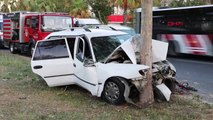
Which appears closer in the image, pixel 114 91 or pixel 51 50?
pixel 114 91

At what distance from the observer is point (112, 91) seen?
808 centimetres

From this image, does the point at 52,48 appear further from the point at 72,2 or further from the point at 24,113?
the point at 72,2

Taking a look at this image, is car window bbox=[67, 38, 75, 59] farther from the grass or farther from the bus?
the bus

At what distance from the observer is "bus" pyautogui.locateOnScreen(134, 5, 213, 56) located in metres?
18.0

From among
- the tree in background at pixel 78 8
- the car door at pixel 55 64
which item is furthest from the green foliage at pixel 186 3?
the car door at pixel 55 64

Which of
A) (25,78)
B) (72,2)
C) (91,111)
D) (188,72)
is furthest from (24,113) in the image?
(72,2)

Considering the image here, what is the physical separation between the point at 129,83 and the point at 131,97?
52 cm

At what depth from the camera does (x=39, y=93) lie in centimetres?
929

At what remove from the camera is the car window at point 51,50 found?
9586 millimetres

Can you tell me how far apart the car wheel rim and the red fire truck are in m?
10.8

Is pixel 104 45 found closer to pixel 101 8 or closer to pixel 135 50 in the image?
pixel 135 50

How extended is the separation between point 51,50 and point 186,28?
36.2 feet

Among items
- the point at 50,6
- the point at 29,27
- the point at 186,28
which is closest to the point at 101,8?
the point at 50,6

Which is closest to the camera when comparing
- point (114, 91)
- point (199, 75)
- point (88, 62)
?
point (114, 91)
